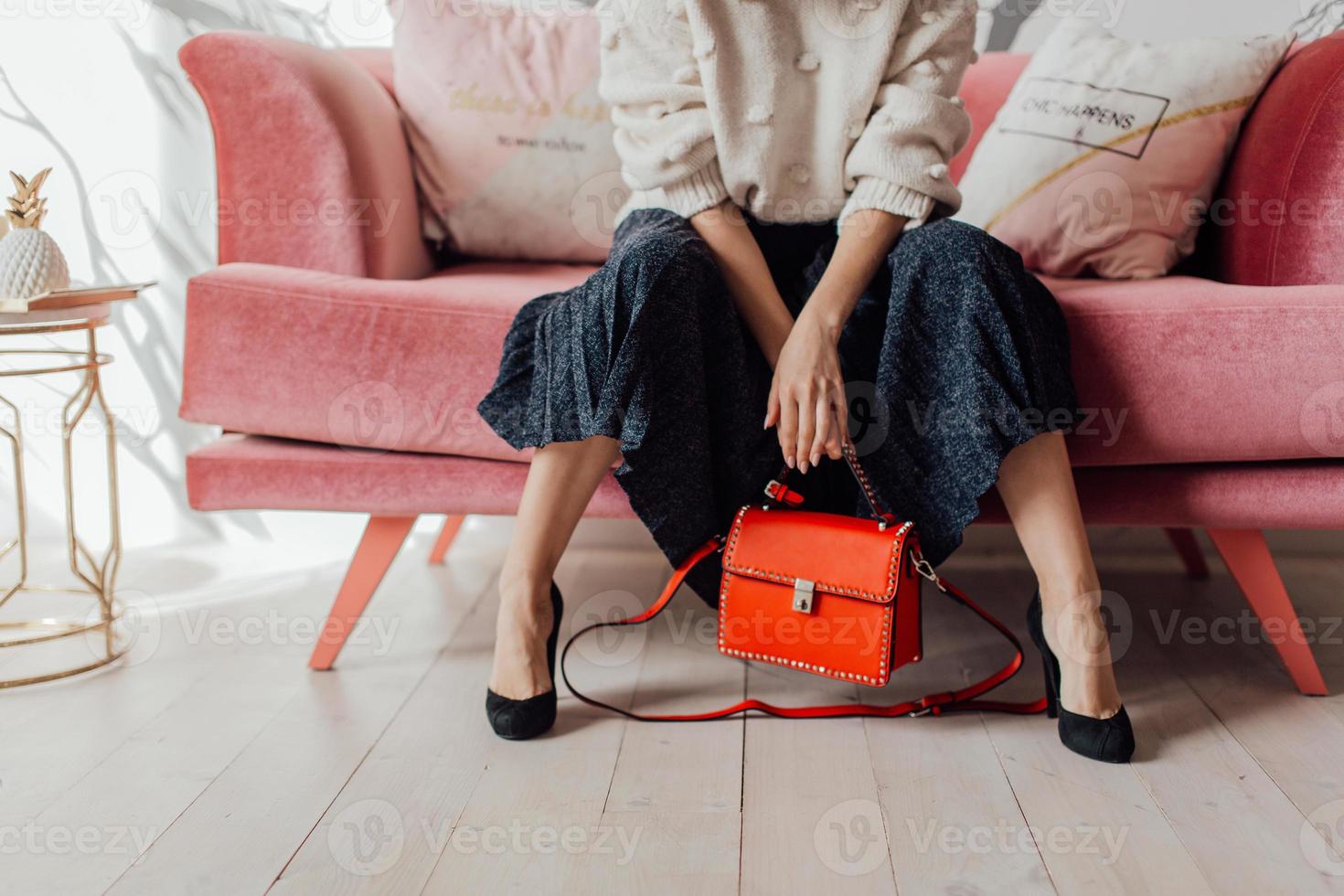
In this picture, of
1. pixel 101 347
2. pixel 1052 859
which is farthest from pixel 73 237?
pixel 1052 859

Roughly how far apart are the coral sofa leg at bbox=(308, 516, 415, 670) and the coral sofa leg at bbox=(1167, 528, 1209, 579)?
116cm

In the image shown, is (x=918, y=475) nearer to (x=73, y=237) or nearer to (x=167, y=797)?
(x=167, y=797)

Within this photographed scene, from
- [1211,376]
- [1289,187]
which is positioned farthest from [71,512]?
[1289,187]

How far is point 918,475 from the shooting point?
1117mm

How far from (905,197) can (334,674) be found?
859mm

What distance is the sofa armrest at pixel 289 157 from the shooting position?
4.34 feet

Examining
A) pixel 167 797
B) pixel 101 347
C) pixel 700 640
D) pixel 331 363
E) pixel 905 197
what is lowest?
pixel 700 640

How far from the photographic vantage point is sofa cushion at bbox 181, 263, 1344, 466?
1129 millimetres

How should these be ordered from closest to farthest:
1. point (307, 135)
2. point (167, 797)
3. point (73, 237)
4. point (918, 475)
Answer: point (167, 797)
point (918, 475)
point (307, 135)
point (73, 237)
